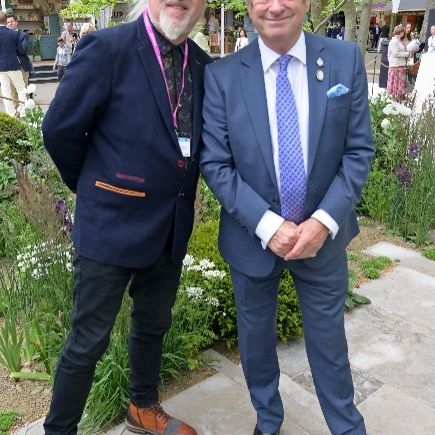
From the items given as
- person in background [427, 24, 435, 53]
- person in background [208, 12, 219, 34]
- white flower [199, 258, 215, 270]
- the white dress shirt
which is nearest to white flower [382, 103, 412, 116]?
white flower [199, 258, 215, 270]

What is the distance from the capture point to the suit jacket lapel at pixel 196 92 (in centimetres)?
197

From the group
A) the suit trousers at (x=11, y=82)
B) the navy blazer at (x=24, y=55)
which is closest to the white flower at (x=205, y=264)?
the suit trousers at (x=11, y=82)

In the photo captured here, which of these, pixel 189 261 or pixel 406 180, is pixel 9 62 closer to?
pixel 406 180

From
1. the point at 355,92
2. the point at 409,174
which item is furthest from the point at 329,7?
the point at 355,92

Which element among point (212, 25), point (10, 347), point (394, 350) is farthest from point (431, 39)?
point (212, 25)

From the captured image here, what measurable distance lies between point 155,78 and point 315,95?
571 millimetres

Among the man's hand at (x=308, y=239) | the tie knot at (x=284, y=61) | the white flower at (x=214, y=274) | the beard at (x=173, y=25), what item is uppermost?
the beard at (x=173, y=25)

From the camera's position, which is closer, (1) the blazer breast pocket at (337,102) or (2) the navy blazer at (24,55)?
(1) the blazer breast pocket at (337,102)

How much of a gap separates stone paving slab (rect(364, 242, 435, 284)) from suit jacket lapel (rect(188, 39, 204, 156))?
9.42 feet

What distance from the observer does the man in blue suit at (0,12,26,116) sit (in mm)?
10242

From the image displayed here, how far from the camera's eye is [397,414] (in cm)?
254

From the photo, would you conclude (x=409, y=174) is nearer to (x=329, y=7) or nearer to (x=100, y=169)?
(x=329, y=7)

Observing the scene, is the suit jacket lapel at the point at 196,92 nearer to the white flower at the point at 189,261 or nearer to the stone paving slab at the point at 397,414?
the white flower at the point at 189,261

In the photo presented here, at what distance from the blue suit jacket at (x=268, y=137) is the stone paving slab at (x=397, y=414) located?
3.56 ft
